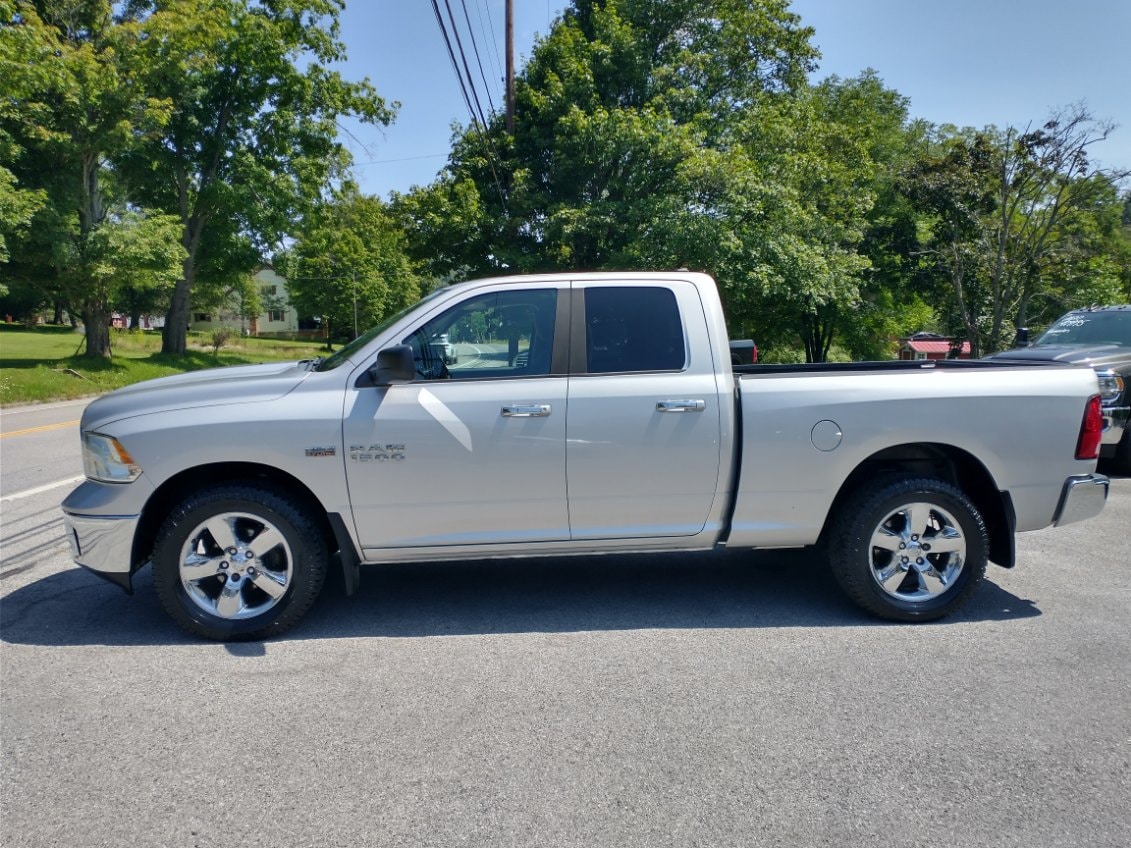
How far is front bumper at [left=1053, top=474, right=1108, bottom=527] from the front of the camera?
4.45 meters

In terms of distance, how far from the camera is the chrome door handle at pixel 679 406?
14.1ft

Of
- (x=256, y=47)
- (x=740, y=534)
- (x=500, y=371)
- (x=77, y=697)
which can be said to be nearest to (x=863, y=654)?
(x=740, y=534)

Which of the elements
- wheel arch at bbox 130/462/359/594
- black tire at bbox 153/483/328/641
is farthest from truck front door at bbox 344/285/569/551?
black tire at bbox 153/483/328/641

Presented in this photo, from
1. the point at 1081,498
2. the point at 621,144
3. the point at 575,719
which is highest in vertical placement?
the point at 621,144

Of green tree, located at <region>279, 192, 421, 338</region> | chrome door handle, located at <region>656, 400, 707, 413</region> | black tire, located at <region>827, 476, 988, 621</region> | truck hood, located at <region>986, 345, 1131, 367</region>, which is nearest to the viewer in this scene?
chrome door handle, located at <region>656, 400, 707, 413</region>

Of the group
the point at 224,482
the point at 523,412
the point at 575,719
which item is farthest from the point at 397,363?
the point at 575,719

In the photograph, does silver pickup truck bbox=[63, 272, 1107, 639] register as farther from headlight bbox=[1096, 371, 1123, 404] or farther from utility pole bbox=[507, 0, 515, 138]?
utility pole bbox=[507, 0, 515, 138]

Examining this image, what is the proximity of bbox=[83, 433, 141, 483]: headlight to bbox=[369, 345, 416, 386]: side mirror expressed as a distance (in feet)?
4.46

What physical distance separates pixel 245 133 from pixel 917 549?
27246 millimetres

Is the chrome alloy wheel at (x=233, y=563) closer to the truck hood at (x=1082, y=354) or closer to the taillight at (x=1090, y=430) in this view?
the taillight at (x=1090, y=430)

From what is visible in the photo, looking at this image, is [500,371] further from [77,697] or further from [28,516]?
[28,516]

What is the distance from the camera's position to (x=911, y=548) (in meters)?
4.44

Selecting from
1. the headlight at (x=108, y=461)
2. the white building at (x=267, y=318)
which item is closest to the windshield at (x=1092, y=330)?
the headlight at (x=108, y=461)

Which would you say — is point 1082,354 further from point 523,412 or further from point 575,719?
point 575,719
